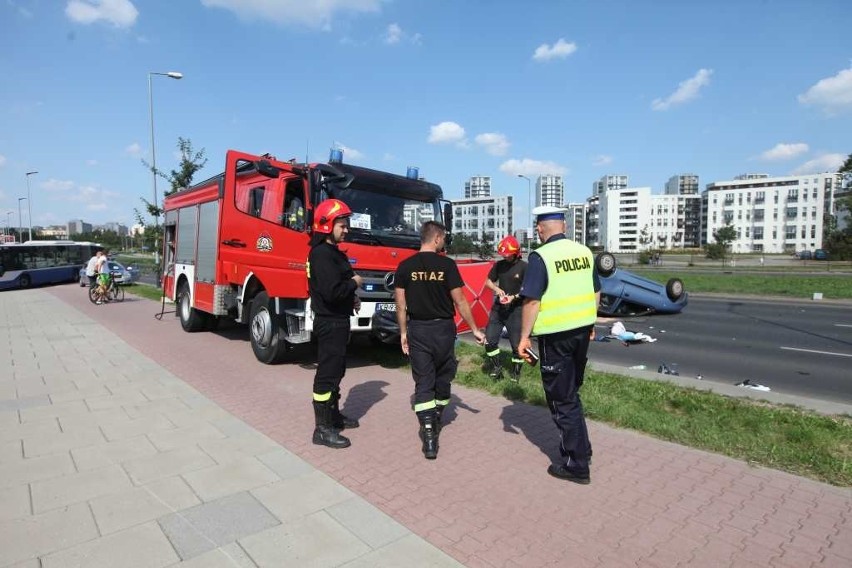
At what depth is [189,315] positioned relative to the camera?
10.7m

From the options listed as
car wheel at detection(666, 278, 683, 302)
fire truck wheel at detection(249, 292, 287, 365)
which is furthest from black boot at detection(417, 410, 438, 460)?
car wheel at detection(666, 278, 683, 302)

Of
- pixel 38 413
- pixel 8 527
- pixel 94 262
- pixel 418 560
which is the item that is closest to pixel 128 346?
pixel 38 413

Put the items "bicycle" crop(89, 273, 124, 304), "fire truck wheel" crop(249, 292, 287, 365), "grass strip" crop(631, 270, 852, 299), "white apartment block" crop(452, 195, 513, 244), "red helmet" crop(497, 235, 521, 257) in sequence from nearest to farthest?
"red helmet" crop(497, 235, 521, 257), "fire truck wheel" crop(249, 292, 287, 365), "bicycle" crop(89, 273, 124, 304), "grass strip" crop(631, 270, 852, 299), "white apartment block" crop(452, 195, 513, 244)

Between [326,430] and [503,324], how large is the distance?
129 inches

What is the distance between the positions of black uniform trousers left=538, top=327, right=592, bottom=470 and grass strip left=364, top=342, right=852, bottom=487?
1.33m

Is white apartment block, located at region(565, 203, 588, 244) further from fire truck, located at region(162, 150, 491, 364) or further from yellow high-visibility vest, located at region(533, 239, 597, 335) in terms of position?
fire truck, located at region(162, 150, 491, 364)

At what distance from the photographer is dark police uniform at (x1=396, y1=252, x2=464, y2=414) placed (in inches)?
171

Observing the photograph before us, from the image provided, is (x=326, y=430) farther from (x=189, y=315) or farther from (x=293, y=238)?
(x=189, y=315)

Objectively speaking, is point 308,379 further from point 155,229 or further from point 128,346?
point 155,229

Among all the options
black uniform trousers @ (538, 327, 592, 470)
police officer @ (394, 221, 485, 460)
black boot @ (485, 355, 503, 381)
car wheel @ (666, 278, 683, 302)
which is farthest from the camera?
car wheel @ (666, 278, 683, 302)

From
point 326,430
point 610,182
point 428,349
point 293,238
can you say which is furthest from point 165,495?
point 610,182

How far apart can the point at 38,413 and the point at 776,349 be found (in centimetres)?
1125

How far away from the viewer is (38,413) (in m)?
5.36

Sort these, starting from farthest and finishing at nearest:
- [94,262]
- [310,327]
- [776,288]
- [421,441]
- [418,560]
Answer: [776,288], [94,262], [310,327], [421,441], [418,560]
